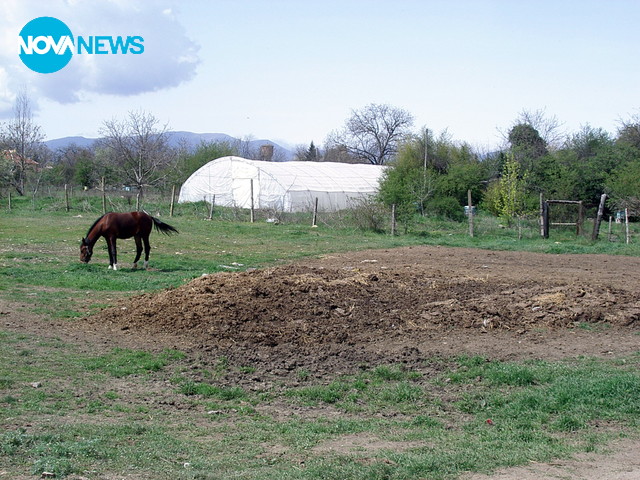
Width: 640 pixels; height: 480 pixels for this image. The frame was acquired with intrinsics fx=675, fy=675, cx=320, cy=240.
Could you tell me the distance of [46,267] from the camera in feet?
56.1

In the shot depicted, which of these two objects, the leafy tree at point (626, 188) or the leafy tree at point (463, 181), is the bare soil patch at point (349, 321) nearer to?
the leafy tree at point (626, 188)

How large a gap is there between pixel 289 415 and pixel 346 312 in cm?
425

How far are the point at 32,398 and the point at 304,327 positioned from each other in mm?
4392

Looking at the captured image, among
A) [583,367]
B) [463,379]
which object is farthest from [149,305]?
[583,367]

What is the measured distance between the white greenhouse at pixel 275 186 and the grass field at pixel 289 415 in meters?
32.3

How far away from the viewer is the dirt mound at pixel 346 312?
9.87 metres

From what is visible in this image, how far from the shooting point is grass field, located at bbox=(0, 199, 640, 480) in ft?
18.0

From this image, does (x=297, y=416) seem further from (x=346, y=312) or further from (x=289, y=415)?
(x=346, y=312)

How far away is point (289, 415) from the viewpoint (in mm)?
7246

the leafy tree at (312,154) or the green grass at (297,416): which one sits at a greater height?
the leafy tree at (312,154)

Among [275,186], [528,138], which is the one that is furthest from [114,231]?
[528,138]

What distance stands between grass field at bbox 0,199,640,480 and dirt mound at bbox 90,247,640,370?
878 millimetres

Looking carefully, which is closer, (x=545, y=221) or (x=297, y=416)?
(x=297, y=416)

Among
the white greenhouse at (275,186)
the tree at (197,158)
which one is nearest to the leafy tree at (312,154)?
the tree at (197,158)
